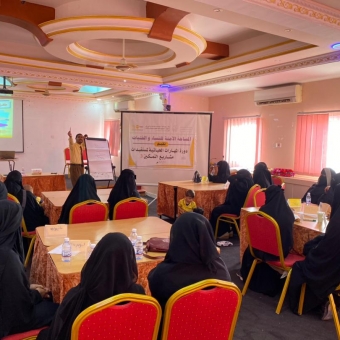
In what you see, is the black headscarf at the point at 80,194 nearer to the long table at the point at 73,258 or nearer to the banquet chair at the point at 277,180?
the long table at the point at 73,258

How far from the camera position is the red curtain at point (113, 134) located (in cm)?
1103

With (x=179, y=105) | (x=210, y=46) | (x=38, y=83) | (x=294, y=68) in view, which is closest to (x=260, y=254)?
(x=294, y=68)

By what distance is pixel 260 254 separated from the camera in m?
3.12

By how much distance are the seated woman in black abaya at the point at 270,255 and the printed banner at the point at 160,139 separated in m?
3.25

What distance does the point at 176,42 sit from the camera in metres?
4.44

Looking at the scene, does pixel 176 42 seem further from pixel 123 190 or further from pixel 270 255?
pixel 270 255

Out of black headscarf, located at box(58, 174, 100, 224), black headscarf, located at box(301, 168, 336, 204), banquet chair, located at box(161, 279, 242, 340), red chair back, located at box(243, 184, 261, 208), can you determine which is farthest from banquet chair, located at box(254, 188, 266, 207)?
banquet chair, located at box(161, 279, 242, 340)

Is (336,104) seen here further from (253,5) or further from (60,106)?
(60,106)

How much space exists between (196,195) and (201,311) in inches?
146

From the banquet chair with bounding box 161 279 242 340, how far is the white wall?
10578 millimetres

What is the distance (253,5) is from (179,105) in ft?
17.4

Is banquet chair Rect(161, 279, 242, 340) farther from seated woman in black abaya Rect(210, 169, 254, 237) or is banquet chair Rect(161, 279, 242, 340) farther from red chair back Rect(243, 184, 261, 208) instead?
seated woman in black abaya Rect(210, 169, 254, 237)

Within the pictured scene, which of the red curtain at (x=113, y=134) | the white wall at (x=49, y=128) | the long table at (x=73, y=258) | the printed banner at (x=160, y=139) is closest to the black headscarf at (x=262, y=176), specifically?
the printed banner at (x=160, y=139)

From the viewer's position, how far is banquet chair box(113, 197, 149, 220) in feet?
11.7
